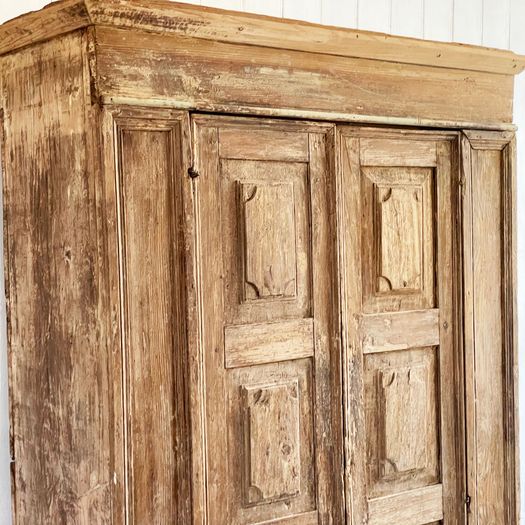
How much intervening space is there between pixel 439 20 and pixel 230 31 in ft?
4.75

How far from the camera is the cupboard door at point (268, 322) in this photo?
88.0 inches

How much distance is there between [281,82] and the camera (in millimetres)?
2314

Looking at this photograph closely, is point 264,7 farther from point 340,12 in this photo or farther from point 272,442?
point 272,442

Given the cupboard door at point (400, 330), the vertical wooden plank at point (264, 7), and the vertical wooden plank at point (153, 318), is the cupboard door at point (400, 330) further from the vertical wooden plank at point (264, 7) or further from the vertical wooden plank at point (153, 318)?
the vertical wooden plank at point (264, 7)

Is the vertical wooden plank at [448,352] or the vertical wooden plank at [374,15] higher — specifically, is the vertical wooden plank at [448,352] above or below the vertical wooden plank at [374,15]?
below

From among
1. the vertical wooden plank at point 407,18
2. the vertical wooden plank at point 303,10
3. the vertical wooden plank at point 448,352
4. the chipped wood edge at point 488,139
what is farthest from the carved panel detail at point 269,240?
the vertical wooden plank at point 407,18

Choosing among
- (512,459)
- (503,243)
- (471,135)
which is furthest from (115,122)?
(512,459)

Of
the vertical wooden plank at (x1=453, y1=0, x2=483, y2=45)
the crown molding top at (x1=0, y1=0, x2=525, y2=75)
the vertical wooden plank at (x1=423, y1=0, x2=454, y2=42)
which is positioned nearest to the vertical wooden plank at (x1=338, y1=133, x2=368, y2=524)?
the crown molding top at (x1=0, y1=0, x2=525, y2=75)

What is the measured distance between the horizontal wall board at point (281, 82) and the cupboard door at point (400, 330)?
0.32 feet

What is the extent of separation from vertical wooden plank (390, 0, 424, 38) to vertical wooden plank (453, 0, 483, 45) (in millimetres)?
166

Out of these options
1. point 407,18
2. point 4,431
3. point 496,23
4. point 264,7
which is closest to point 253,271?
point 4,431

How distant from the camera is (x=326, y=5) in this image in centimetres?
310

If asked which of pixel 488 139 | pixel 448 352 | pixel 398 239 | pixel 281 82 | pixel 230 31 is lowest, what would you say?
pixel 448 352

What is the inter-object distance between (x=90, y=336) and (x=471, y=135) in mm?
1310
